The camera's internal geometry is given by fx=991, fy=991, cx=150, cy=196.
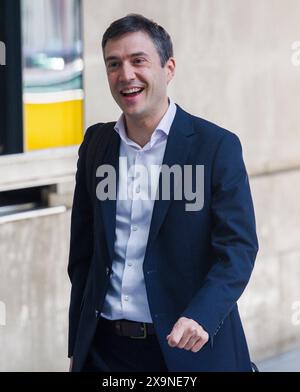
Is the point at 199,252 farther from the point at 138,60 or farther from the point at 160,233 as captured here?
the point at 138,60

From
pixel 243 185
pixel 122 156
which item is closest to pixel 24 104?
pixel 122 156

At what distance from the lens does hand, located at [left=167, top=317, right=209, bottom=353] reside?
3.06 meters

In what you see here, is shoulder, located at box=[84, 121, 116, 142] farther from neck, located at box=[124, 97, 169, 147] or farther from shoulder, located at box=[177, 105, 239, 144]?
shoulder, located at box=[177, 105, 239, 144]

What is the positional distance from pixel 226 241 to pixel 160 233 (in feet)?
0.76

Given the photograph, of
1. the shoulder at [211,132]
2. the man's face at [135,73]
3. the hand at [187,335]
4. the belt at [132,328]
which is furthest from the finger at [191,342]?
the man's face at [135,73]

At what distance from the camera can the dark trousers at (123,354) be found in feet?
11.1

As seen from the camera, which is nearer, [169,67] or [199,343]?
[199,343]

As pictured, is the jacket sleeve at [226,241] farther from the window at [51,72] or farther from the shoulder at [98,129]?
the window at [51,72]

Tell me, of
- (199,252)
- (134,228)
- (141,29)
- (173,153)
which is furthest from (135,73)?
(199,252)

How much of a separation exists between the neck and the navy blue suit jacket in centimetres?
6

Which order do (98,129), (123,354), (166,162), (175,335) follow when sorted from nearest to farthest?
1. (175,335)
2. (166,162)
3. (123,354)
4. (98,129)

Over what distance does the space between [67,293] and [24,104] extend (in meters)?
1.11

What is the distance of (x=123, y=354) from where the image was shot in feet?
11.3

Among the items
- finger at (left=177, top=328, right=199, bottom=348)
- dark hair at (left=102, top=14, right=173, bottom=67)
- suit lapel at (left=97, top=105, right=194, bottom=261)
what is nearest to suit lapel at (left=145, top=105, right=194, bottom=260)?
suit lapel at (left=97, top=105, right=194, bottom=261)
